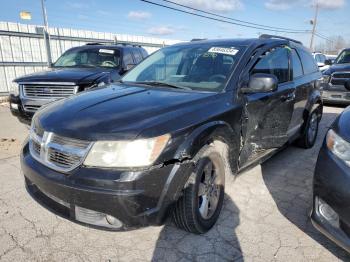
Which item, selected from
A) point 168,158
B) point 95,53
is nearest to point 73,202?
point 168,158

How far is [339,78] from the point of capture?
340 inches

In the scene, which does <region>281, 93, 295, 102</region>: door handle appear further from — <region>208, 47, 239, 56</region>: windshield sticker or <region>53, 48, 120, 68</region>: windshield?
<region>53, 48, 120, 68</region>: windshield

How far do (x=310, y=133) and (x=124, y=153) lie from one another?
4111 millimetres

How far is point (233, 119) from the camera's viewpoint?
114 inches

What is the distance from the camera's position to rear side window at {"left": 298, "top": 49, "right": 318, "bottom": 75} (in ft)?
15.7

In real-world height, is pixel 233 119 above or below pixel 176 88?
below

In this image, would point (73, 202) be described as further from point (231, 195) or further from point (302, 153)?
point (302, 153)

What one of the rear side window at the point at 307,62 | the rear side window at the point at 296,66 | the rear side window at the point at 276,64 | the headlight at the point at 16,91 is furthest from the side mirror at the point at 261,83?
the headlight at the point at 16,91

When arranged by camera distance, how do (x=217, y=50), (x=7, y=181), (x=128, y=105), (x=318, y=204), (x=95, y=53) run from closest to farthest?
(x=318, y=204) < (x=128, y=105) < (x=217, y=50) < (x=7, y=181) < (x=95, y=53)

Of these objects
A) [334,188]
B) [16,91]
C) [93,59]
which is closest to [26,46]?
[93,59]

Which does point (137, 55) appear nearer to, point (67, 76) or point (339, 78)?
point (67, 76)

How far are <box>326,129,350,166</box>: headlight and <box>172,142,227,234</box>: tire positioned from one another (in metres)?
0.87

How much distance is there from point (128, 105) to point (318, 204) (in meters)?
1.72

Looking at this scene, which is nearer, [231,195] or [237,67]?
[237,67]
